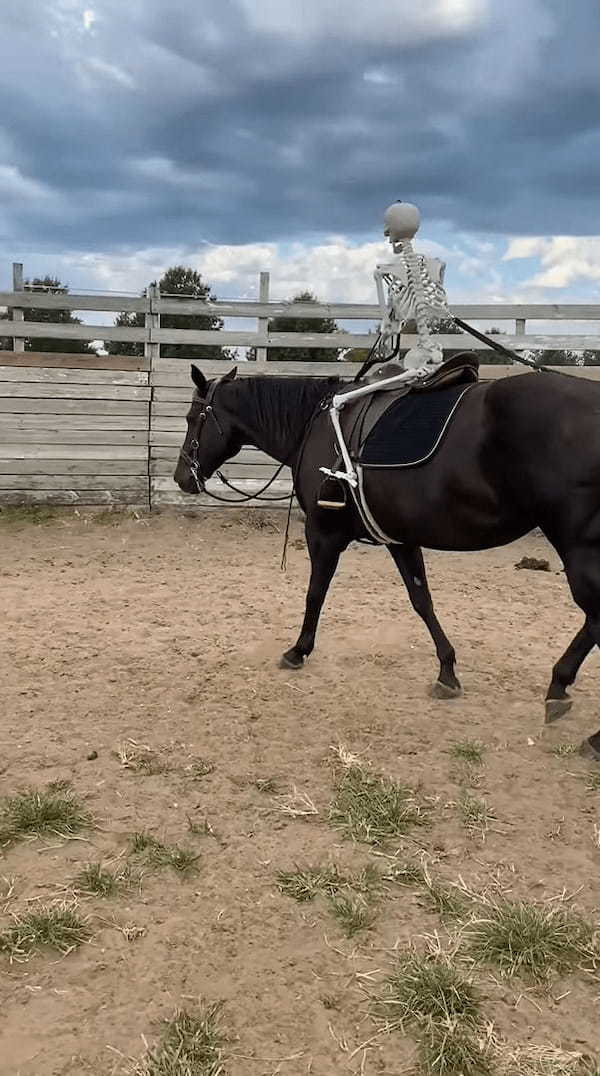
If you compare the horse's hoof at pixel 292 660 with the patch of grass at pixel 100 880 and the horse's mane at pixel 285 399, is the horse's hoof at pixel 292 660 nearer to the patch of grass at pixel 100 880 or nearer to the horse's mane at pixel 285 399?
the horse's mane at pixel 285 399

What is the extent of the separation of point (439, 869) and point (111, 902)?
1.29 meters

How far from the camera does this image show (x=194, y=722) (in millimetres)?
4500

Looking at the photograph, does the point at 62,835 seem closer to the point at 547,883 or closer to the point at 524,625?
the point at 547,883

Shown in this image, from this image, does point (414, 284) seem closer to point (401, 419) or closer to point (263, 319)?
point (401, 419)

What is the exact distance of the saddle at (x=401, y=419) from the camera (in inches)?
166

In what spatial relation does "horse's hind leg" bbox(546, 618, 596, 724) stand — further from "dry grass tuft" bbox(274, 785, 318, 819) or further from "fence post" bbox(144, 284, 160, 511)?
"fence post" bbox(144, 284, 160, 511)

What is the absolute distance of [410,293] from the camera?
4.56 m

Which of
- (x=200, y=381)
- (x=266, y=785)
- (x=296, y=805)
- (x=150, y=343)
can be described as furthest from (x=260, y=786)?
(x=150, y=343)

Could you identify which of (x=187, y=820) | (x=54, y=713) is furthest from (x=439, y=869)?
(x=54, y=713)

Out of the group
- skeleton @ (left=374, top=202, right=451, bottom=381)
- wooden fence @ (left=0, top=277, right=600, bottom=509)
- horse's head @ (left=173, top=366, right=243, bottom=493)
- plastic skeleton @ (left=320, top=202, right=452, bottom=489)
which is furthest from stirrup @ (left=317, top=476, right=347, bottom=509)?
wooden fence @ (left=0, top=277, right=600, bottom=509)

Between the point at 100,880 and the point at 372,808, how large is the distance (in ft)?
4.04

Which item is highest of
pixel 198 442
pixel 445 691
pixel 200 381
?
pixel 200 381

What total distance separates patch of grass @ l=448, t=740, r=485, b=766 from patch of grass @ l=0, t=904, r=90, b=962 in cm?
216

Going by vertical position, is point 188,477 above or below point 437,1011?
above
